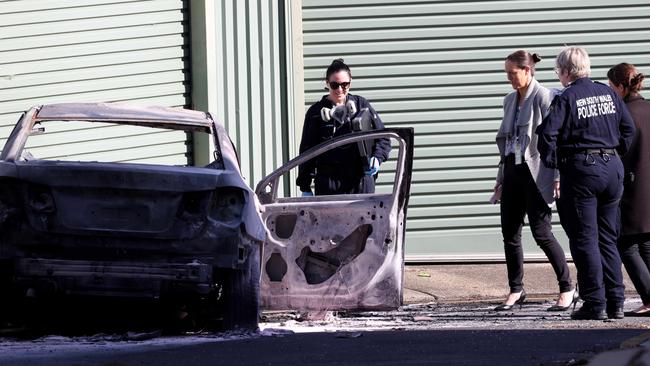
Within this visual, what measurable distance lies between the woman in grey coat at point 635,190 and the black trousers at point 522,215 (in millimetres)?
514

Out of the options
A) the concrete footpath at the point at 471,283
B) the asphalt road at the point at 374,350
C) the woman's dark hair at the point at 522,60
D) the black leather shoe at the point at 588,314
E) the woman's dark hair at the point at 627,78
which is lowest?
the asphalt road at the point at 374,350

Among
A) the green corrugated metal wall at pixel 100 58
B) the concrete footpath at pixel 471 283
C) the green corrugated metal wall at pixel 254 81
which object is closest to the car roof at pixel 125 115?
the concrete footpath at pixel 471 283

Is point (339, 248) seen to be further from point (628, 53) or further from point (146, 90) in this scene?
point (628, 53)

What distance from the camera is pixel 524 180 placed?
11.0m

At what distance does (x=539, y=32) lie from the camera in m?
14.7

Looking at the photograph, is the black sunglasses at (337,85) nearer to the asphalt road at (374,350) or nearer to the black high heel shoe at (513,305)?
the black high heel shoe at (513,305)

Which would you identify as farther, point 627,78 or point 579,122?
point 627,78

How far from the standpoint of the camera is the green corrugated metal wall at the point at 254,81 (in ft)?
47.1

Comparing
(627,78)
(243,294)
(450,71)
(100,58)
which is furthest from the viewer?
Result: (450,71)

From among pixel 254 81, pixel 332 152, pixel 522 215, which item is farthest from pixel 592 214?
pixel 254 81

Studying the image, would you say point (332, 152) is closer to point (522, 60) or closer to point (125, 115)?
point (522, 60)

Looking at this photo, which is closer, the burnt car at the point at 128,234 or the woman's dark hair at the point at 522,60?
the burnt car at the point at 128,234

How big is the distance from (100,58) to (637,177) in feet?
16.9

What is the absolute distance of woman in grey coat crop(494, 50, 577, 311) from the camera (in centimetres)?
1094
